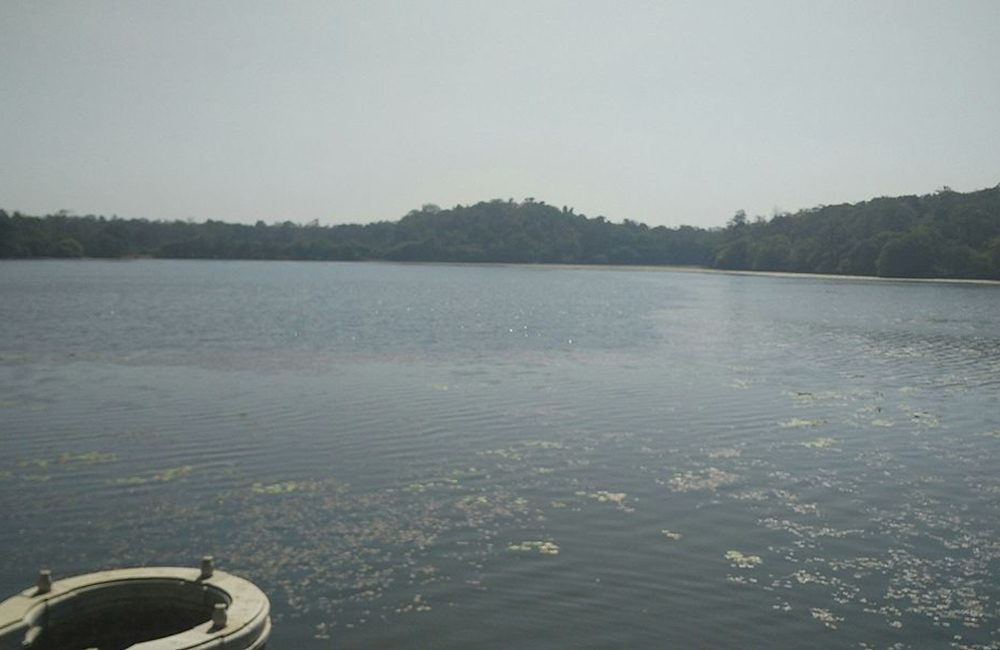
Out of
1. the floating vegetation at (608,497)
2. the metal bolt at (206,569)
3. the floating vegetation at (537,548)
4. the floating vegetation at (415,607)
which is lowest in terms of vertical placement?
the floating vegetation at (415,607)

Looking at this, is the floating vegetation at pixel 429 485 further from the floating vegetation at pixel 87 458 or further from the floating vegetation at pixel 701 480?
the floating vegetation at pixel 87 458

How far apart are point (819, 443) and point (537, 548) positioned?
40.2 feet

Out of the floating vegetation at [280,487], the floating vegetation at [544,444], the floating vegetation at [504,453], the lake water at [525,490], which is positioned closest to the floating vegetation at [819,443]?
the lake water at [525,490]

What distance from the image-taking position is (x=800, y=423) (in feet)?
86.3

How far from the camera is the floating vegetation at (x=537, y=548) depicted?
574 inches

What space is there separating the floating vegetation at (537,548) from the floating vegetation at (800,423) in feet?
43.8

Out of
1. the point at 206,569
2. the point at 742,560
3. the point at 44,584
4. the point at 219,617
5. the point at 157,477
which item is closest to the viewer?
the point at 219,617

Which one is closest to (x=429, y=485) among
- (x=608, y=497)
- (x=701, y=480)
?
(x=608, y=497)

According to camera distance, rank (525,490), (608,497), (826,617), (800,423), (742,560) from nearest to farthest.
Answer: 1. (826,617)
2. (742,560)
3. (608,497)
4. (525,490)
5. (800,423)

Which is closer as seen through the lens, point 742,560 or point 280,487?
point 742,560

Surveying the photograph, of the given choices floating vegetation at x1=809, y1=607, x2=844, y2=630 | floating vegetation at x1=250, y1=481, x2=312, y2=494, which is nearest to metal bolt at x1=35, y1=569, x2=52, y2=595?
floating vegetation at x1=250, y1=481, x2=312, y2=494

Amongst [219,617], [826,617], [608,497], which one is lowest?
[826,617]

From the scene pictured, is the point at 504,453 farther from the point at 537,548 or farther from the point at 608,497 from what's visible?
the point at 537,548

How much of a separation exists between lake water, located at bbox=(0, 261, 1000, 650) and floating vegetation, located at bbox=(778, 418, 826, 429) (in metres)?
0.22
